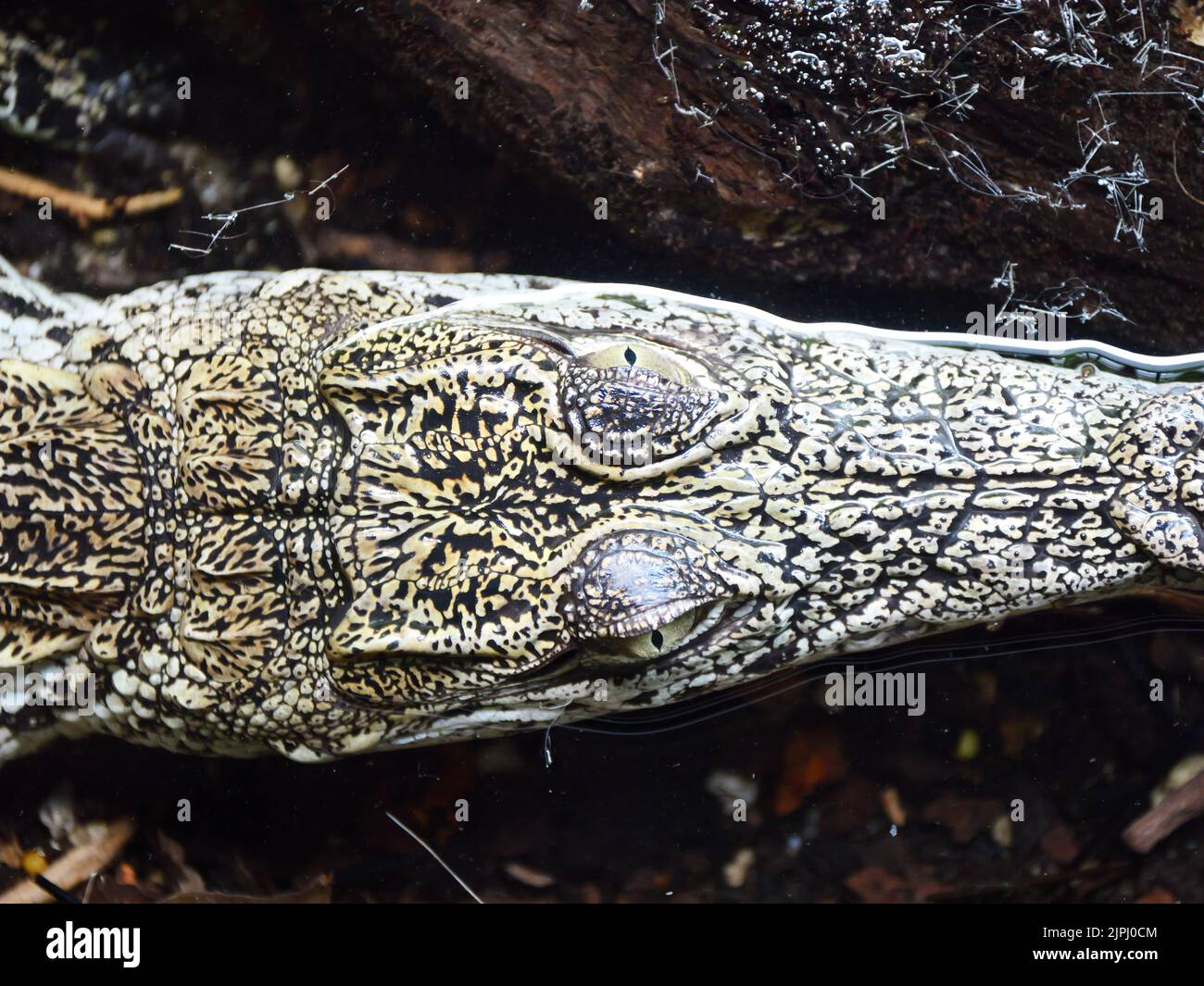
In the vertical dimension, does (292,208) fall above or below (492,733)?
above

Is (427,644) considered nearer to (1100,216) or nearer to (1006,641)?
(1006,641)

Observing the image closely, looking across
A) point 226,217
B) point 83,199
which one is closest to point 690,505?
point 226,217

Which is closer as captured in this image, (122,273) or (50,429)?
(50,429)

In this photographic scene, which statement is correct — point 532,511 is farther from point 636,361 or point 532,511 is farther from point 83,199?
point 83,199

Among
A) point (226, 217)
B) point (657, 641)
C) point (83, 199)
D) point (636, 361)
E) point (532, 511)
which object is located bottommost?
point (657, 641)

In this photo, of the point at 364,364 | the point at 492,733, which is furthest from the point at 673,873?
the point at 364,364

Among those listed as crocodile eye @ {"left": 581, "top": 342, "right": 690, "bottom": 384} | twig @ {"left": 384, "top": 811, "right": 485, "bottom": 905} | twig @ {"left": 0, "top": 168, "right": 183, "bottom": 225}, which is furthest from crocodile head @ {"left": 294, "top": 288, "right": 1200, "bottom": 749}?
twig @ {"left": 0, "top": 168, "right": 183, "bottom": 225}

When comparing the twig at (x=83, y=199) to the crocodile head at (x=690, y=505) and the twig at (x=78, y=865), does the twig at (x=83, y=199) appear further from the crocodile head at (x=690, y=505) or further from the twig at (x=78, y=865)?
the twig at (x=78, y=865)
